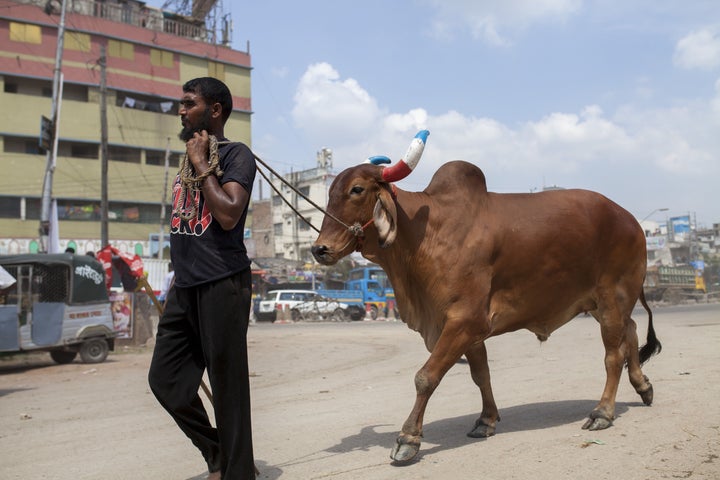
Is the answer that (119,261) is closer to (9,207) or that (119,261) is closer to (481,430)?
(481,430)

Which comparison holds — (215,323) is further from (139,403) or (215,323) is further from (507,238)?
(139,403)

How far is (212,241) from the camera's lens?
10.8ft

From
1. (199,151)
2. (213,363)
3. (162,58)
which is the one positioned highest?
(162,58)

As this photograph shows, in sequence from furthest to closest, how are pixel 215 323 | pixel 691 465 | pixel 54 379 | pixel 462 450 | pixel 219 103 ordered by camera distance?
pixel 54 379 → pixel 462 450 → pixel 691 465 → pixel 219 103 → pixel 215 323

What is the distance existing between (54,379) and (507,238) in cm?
858

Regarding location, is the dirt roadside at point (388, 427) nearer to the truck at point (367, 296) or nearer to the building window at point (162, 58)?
the truck at point (367, 296)

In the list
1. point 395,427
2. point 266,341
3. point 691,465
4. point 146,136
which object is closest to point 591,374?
point 395,427

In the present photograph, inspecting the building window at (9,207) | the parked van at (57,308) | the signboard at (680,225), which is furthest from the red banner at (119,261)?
the signboard at (680,225)

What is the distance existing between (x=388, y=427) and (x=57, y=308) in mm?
8793

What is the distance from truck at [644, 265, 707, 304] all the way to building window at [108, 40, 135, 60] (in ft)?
131

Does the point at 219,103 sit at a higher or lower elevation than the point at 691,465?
higher

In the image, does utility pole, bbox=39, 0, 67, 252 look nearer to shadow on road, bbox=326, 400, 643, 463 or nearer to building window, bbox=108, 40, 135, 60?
shadow on road, bbox=326, 400, 643, 463

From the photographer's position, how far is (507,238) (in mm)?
5141

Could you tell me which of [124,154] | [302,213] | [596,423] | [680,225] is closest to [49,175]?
[596,423]
